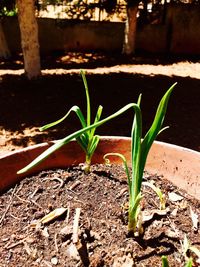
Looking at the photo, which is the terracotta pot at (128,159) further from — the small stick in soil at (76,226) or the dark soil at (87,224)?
the small stick in soil at (76,226)

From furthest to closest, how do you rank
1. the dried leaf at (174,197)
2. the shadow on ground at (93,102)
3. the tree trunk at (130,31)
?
the tree trunk at (130,31) < the shadow on ground at (93,102) < the dried leaf at (174,197)

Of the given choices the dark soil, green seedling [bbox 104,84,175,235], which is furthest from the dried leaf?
green seedling [bbox 104,84,175,235]

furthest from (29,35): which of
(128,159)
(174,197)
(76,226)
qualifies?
(76,226)

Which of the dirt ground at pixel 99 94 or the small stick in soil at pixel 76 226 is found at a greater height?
the small stick in soil at pixel 76 226

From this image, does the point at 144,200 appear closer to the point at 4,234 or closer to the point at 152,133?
the point at 152,133

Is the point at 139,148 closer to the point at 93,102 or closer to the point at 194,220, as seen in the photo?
the point at 194,220

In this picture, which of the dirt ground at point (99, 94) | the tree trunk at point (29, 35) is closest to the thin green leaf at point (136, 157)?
the dirt ground at point (99, 94)
